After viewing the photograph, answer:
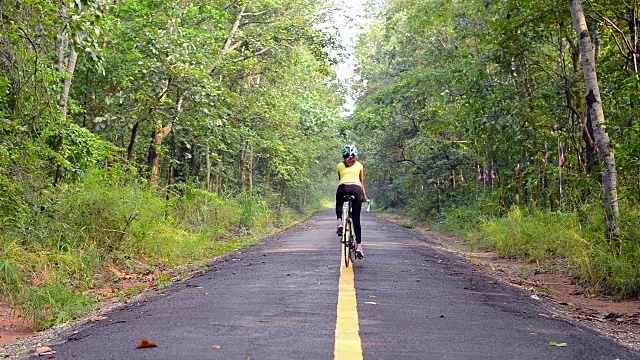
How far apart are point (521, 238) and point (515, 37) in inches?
182

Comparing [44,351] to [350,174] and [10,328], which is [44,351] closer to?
[10,328]

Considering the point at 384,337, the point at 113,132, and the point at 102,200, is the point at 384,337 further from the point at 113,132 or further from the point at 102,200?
the point at 113,132

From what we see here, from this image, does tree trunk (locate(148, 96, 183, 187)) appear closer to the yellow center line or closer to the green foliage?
the green foliage

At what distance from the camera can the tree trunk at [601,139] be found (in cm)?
1017

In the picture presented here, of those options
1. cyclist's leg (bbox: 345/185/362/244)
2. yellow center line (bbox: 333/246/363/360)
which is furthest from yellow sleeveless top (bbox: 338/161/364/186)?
yellow center line (bbox: 333/246/363/360)

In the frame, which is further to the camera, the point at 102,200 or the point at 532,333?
the point at 102,200

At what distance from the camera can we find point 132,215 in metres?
12.2

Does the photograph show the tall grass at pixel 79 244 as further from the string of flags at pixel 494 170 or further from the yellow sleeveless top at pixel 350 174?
the string of flags at pixel 494 170

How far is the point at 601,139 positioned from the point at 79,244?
27.3 feet

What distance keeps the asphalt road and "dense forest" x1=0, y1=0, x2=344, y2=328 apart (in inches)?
63.2

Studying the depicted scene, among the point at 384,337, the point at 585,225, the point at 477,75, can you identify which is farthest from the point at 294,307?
the point at 477,75

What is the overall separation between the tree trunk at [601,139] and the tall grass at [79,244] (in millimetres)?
7383

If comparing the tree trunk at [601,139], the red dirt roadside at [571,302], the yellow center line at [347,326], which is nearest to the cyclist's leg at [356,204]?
the yellow center line at [347,326]

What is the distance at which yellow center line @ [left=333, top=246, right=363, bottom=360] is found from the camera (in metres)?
4.81
